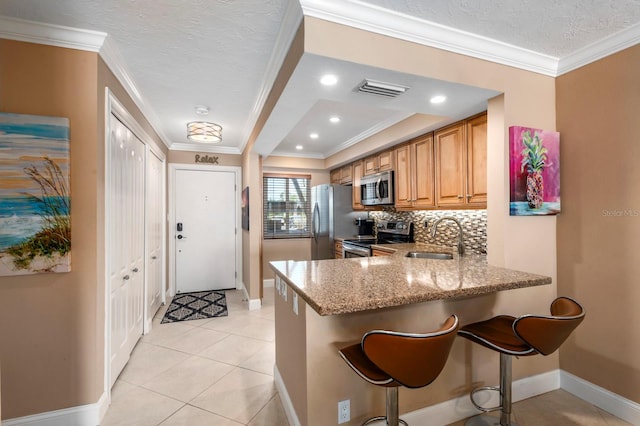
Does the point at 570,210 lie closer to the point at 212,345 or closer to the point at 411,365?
the point at 411,365

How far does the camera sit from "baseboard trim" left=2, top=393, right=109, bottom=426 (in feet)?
5.78

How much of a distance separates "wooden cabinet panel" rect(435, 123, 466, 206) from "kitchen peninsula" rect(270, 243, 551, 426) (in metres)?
0.98

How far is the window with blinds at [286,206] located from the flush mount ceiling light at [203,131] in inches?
82.6

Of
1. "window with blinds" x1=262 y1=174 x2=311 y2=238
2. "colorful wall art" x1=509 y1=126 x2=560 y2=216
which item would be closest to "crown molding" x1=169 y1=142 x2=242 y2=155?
"window with blinds" x1=262 y1=174 x2=311 y2=238

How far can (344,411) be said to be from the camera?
163 centimetres

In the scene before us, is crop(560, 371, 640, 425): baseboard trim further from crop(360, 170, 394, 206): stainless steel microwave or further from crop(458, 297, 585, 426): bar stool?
crop(360, 170, 394, 206): stainless steel microwave

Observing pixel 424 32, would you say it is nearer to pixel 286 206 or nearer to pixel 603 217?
pixel 603 217

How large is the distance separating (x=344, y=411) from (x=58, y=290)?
1892 millimetres

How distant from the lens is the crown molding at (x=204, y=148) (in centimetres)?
468

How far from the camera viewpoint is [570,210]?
7.32ft

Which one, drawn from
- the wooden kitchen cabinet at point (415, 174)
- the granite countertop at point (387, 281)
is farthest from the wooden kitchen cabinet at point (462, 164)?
the granite countertop at point (387, 281)

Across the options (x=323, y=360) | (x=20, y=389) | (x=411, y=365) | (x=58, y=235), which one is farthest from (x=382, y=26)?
(x=20, y=389)

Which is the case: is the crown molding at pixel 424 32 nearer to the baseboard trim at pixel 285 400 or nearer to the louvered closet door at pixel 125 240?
the louvered closet door at pixel 125 240

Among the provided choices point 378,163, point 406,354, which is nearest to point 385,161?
point 378,163
